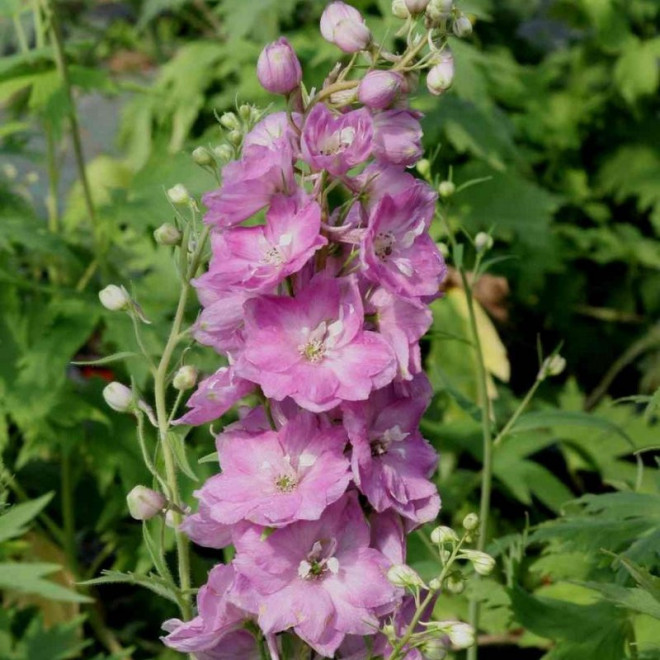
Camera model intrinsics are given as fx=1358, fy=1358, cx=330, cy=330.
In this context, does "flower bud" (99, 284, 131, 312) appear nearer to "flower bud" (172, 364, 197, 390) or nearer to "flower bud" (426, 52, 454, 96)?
"flower bud" (172, 364, 197, 390)

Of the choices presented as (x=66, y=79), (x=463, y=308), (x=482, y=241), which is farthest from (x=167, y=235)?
(x=463, y=308)

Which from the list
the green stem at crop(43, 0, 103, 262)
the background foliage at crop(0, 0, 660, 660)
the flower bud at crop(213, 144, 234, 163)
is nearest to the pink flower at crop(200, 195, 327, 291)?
the flower bud at crop(213, 144, 234, 163)

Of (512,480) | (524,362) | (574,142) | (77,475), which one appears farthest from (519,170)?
(77,475)

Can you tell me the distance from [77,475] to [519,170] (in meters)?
1.58

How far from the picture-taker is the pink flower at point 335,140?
0.97 m

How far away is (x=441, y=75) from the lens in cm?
100

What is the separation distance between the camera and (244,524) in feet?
3.31

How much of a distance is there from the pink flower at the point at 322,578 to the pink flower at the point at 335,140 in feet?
0.81

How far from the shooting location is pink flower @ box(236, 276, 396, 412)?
0.97 meters

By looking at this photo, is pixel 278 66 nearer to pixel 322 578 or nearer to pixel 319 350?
pixel 319 350

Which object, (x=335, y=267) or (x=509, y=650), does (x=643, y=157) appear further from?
(x=335, y=267)

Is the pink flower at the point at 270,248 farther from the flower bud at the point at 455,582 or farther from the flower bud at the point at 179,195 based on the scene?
the flower bud at the point at 455,582

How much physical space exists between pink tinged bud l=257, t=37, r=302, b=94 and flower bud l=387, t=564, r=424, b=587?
36 centimetres

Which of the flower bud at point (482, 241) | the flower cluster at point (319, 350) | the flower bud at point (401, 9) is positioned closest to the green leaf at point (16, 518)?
the flower cluster at point (319, 350)
